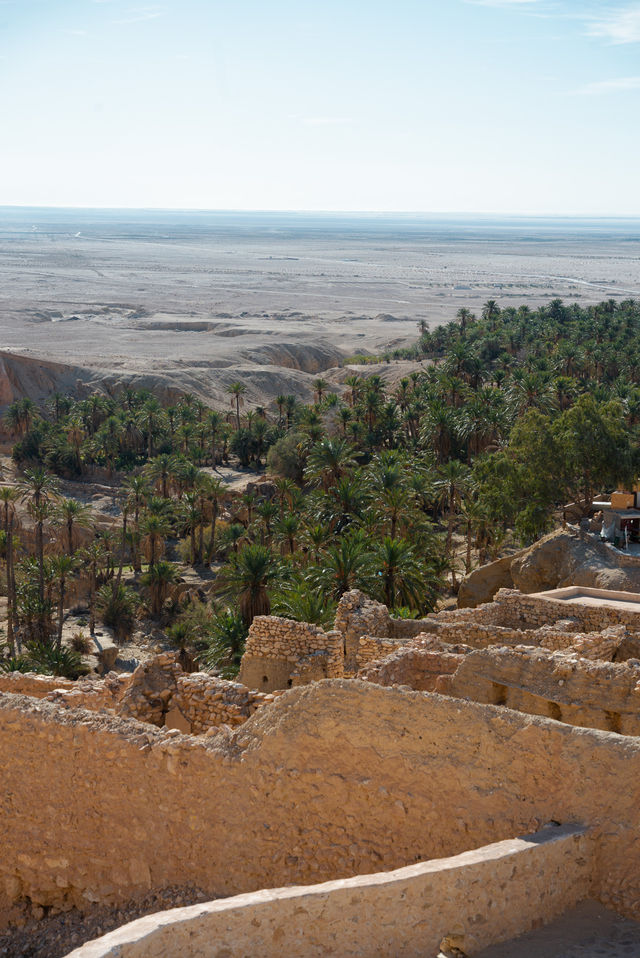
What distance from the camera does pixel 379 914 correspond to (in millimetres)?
6453

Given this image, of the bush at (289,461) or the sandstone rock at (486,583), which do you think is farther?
the bush at (289,461)

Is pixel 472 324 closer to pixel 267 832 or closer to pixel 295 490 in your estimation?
pixel 295 490

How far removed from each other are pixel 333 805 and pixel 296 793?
1.08ft

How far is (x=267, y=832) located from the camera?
8.03 metres

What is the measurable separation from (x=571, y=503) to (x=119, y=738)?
2328cm

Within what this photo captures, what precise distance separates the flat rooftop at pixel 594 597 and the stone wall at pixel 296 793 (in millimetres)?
8069

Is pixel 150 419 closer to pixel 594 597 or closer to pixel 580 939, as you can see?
pixel 594 597

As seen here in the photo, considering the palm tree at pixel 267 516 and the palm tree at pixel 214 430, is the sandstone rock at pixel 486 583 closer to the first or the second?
the palm tree at pixel 267 516

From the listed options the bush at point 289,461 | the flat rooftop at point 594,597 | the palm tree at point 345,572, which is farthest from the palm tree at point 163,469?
the flat rooftop at point 594,597

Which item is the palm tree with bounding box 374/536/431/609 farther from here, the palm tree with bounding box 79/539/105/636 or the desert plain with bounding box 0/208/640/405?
the desert plain with bounding box 0/208/640/405

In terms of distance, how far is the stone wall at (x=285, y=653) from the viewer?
1338cm

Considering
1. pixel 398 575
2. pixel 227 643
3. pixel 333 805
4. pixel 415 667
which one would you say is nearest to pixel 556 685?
pixel 415 667

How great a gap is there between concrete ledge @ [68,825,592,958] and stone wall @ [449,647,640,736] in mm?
2954

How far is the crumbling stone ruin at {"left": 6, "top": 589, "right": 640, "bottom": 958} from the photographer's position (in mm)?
6469
